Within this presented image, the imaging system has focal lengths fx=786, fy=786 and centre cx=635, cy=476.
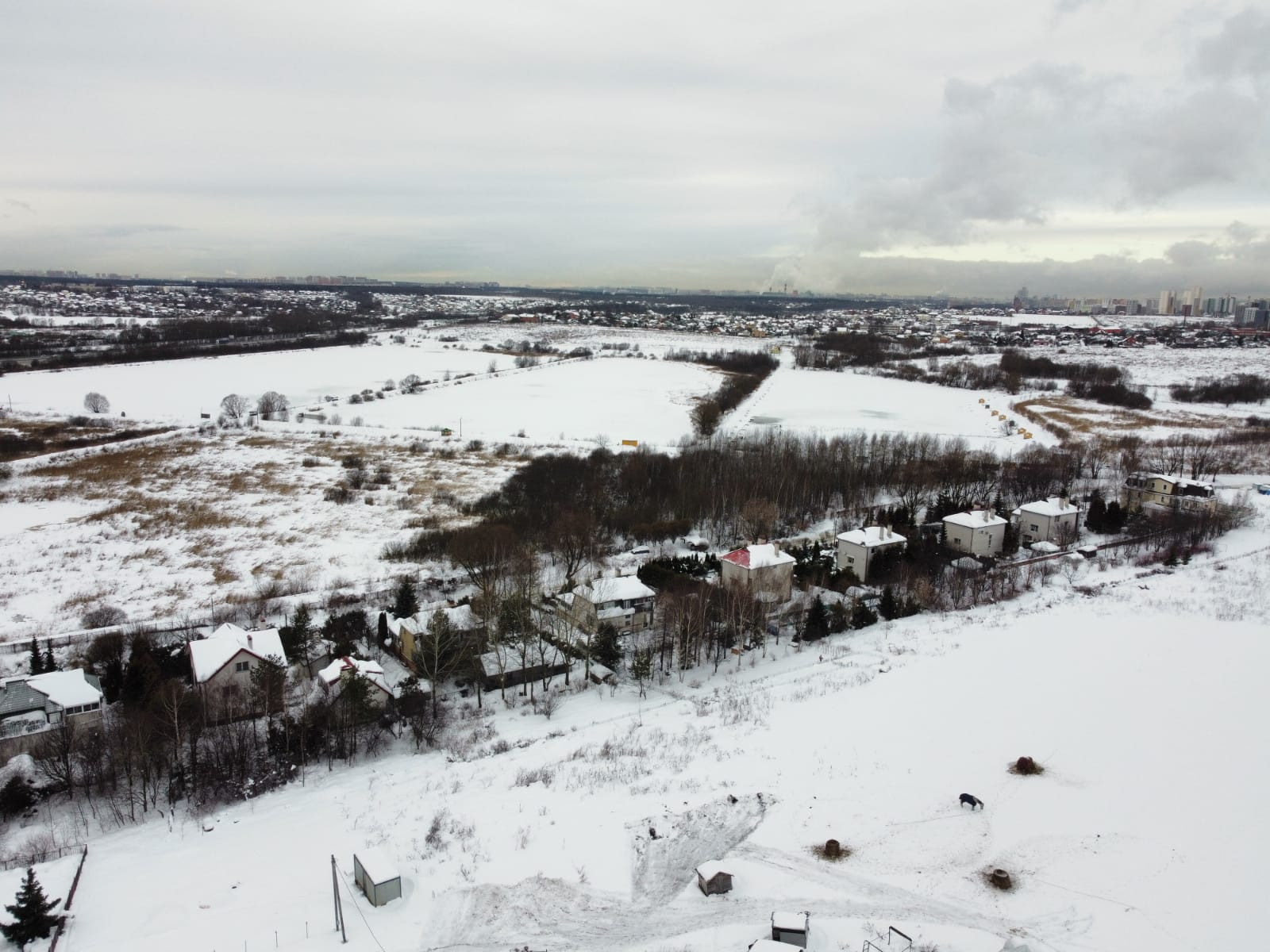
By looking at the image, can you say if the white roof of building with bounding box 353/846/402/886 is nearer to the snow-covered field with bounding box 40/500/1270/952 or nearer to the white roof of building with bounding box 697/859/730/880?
the snow-covered field with bounding box 40/500/1270/952

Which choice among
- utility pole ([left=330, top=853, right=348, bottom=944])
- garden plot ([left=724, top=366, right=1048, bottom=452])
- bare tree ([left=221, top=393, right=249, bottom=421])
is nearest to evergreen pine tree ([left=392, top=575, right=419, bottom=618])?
utility pole ([left=330, top=853, right=348, bottom=944])

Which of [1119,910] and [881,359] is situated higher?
[881,359]

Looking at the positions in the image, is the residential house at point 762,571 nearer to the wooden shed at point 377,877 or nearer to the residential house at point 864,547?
the residential house at point 864,547

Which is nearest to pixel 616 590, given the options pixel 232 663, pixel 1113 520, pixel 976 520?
pixel 232 663

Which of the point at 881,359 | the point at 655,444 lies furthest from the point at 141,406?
the point at 881,359

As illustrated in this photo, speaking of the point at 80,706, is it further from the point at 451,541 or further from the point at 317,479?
the point at 317,479

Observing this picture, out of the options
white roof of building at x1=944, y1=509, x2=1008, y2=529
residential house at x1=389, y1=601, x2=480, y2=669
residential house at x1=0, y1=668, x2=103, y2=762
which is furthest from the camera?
white roof of building at x1=944, y1=509, x2=1008, y2=529

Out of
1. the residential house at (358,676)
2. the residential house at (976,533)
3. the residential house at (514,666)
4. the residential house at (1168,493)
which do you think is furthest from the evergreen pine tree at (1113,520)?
the residential house at (358,676)
